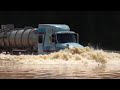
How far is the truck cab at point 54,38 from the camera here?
25750 mm

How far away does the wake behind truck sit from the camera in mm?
26016

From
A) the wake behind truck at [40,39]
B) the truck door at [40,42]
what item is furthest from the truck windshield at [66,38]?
the truck door at [40,42]

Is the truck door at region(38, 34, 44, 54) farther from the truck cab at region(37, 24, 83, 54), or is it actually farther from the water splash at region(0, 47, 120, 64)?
the water splash at region(0, 47, 120, 64)

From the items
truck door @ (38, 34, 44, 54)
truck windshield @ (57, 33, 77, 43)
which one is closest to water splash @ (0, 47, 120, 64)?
truck windshield @ (57, 33, 77, 43)

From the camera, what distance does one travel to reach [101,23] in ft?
145

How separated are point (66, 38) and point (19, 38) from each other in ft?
18.8

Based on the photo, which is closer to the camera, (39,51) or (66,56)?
(66,56)

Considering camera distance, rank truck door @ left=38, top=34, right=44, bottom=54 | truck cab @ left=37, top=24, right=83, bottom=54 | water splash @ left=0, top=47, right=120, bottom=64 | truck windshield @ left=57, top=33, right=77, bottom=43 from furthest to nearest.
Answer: truck door @ left=38, top=34, right=44, bottom=54, truck windshield @ left=57, top=33, right=77, bottom=43, truck cab @ left=37, top=24, right=83, bottom=54, water splash @ left=0, top=47, right=120, bottom=64

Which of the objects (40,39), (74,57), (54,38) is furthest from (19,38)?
(74,57)

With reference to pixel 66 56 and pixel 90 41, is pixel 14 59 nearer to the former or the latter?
pixel 66 56

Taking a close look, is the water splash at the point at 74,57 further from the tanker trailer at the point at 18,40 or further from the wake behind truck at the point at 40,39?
the tanker trailer at the point at 18,40

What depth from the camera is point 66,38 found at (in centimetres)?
2630
